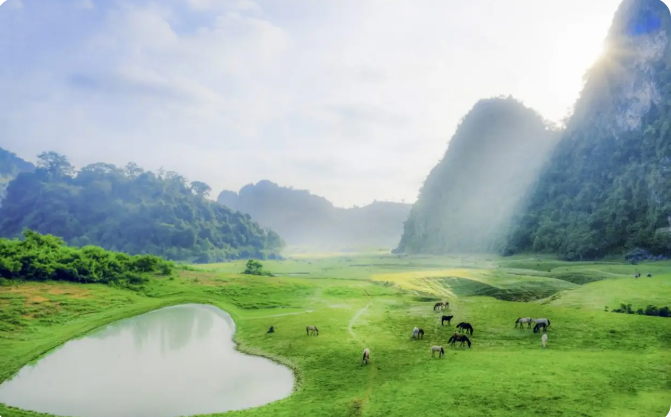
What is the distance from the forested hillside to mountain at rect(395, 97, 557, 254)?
7595 cm

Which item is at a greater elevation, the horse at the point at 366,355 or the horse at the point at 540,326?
the horse at the point at 540,326

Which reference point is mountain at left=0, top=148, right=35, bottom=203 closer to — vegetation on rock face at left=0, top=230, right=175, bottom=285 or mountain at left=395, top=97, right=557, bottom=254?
vegetation on rock face at left=0, top=230, right=175, bottom=285

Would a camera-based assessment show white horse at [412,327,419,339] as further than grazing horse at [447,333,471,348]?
Yes

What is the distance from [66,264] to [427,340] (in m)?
49.7

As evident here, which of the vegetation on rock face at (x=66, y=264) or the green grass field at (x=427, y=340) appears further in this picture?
the vegetation on rock face at (x=66, y=264)

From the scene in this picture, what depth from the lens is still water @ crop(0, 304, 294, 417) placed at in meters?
23.5

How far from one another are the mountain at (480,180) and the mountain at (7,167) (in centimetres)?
16042

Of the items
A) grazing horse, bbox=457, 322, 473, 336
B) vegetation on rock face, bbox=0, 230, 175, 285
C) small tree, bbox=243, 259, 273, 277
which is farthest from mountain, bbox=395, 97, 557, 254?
vegetation on rock face, bbox=0, 230, 175, 285

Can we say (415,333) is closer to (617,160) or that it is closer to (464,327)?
(464,327)

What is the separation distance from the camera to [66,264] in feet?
178

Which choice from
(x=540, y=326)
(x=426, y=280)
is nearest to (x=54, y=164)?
(x=426, y=280)

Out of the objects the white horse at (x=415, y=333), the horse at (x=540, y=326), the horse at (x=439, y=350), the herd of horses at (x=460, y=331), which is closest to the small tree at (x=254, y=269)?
the herd of horses at (x=460, y=331)

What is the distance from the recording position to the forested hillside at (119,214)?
5172 inches

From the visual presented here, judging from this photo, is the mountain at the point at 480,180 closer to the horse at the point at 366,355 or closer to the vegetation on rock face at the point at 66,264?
the vegetation on rock face at the point at 66,264
